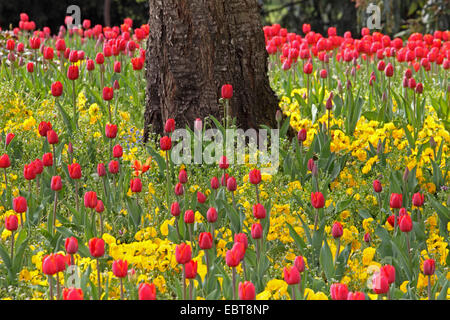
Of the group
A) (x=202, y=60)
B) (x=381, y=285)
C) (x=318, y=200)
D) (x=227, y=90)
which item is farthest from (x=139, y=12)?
(x=381, y=285)

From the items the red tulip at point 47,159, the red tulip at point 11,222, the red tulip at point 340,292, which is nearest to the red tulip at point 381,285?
the red tulip at point 340,292

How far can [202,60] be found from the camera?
4512 millimetres

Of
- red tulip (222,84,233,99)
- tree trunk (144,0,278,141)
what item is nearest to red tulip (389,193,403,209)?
red tulip (222,84,233,99)

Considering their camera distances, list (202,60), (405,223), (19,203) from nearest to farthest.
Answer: (405,223) → (19,203) → (202,60)

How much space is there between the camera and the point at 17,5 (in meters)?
11.5

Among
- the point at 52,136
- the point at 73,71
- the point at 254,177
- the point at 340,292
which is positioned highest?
the point at 73,71

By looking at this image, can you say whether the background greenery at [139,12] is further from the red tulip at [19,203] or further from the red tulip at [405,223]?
the red tulip at [19,203]

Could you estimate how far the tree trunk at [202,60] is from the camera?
4477 mm

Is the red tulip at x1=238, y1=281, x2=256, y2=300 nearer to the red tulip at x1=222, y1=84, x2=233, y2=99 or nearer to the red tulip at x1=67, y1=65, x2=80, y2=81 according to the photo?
the red tulip at x1=222, y1=84, x2=233, y2=99

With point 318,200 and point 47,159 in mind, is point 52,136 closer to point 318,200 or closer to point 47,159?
point 47,159

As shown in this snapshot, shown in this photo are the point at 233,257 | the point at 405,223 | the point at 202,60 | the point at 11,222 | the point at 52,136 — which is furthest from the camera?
the point at 202,60

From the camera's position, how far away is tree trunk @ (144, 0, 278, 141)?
4.48 metres
